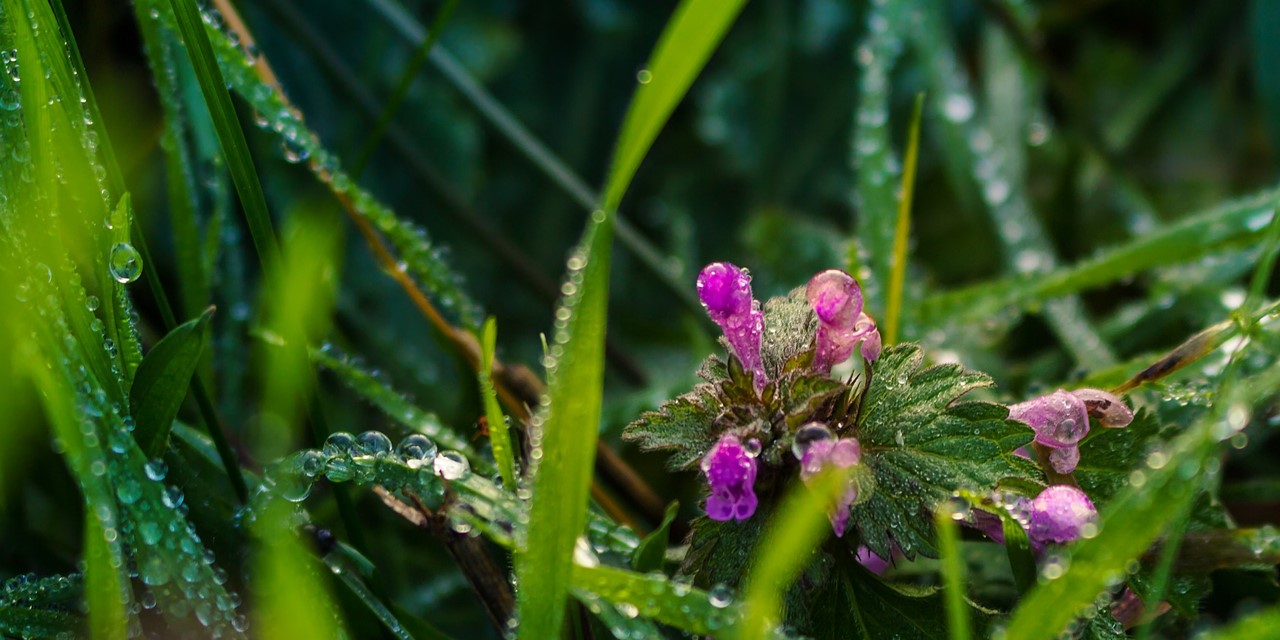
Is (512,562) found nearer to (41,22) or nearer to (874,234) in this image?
(41,22)

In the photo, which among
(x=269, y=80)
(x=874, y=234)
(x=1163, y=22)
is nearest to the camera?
(x=269, y=80)

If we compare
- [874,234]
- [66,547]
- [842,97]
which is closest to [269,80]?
[66,547]

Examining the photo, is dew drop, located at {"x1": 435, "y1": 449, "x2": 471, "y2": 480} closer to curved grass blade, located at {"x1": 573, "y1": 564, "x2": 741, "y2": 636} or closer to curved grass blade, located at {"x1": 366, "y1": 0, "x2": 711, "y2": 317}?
curved grass blade, located at {"x1": 573, "y1": 564, "x2": 741, "y2": 636}

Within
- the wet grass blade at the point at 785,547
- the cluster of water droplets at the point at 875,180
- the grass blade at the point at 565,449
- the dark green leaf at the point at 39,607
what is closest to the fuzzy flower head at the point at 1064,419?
the wet grass blade at the point at 785,547

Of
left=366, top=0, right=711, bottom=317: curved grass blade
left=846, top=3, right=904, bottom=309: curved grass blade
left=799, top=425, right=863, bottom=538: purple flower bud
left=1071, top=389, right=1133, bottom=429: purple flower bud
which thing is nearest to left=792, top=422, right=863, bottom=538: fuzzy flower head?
left=799, top=425, right=863, bottom=538: purple flower bud

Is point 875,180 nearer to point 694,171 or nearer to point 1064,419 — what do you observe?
point 1064,419

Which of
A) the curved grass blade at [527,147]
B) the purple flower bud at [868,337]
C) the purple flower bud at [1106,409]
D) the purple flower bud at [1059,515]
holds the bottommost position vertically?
the purple flower bud at [1059,515]

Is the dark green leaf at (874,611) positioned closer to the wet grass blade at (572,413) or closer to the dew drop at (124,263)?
the wet grass blade at (572,413)
